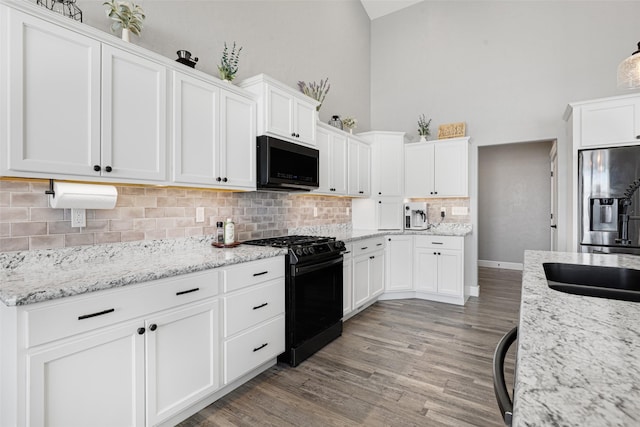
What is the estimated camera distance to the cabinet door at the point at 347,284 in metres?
3.33

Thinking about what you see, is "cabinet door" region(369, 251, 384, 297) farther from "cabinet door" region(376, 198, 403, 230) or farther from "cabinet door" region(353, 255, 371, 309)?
"cabinet door" region(376, 198, 403, 230)

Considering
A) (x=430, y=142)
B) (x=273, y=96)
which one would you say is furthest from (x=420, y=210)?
(x=273, y=96)

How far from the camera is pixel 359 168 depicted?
14.2 feet

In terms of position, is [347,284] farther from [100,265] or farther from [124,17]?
[124,17]

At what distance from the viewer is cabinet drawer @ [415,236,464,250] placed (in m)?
4.10

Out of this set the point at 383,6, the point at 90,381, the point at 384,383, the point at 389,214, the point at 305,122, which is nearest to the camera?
the point at 90,381

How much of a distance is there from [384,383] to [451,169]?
322 cm

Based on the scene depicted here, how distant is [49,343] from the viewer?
129 cm

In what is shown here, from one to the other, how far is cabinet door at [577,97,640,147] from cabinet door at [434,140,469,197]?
131cm

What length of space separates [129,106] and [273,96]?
121cm

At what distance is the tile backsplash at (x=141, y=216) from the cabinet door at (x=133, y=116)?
0.31 metres

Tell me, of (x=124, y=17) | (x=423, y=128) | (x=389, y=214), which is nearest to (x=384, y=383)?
(x=389, y=214)

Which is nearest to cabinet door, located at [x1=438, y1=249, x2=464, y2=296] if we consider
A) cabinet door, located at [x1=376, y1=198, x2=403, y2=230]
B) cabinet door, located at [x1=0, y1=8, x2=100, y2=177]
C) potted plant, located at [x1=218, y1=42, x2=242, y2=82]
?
cabinet door, located at [x1=376, y1=198, x2=403, y2=230]

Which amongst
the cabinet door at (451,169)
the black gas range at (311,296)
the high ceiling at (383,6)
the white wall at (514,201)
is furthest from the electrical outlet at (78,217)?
the white wall at (514,201)
